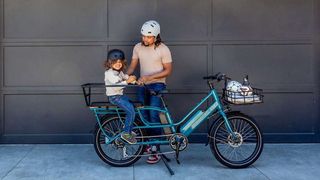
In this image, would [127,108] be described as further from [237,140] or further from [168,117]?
[237,140]

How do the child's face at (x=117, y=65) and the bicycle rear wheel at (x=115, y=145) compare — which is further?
the bicycle rear wheel at (x=115, y=145)

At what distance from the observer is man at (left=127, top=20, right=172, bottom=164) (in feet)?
18.9

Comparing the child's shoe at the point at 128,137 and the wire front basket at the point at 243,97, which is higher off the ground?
the wire front basket at the point at 243,97

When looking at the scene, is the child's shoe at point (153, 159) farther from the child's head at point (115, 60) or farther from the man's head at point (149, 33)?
the man's head at point (149, 33)

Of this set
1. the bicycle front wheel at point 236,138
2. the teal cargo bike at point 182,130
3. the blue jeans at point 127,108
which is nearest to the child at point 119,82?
the blue jeans at point 127,108

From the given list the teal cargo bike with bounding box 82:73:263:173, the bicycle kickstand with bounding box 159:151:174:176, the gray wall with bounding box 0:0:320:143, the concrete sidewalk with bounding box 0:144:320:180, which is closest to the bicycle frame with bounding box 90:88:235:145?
the teal cargo bike with bounding box 82:73:263:173

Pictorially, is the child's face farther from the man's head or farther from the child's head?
the man's head

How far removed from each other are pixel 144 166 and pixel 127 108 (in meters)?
0.78

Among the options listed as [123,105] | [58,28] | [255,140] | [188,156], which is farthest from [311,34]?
[58,28]

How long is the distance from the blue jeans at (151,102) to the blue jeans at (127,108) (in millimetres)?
265

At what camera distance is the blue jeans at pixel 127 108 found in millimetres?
5531

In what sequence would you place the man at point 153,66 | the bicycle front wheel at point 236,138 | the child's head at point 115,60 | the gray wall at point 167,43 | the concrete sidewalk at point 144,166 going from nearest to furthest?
the concrete sidewalk at point 144,166 < the child's head at point 115,60 < the bicycle front wheel at point 236,138 < the man at point 153,66 < the gray wall at point 167,43

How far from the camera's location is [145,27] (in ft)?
18.7

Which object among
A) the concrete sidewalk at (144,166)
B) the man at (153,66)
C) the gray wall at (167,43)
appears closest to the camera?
the concrete sidewalk at (144,166)
